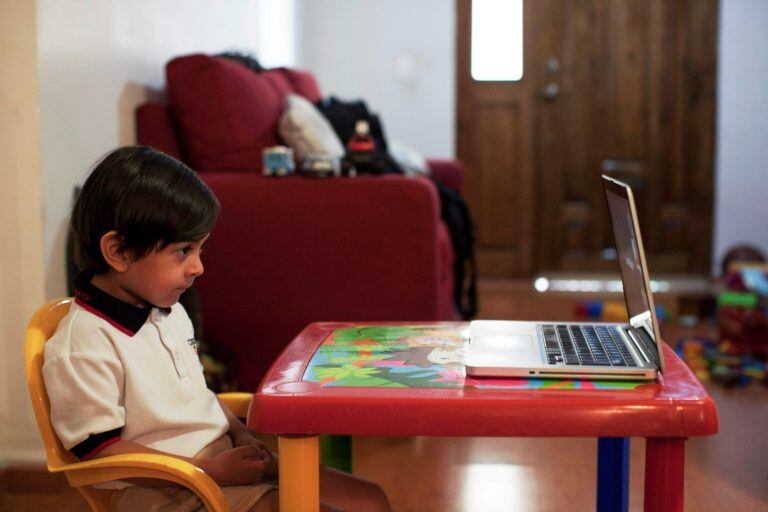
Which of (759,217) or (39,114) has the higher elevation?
(39,114)

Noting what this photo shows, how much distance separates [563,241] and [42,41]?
147 inches

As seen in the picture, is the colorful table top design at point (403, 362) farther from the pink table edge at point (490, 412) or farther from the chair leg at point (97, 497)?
the chair leg at point (97, 497)

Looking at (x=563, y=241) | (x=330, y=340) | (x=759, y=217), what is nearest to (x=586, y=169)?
(x=563, y=241)

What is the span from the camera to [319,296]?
98.6 inches

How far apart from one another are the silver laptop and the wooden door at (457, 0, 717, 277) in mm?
3737

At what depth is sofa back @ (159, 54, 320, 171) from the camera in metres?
2.66

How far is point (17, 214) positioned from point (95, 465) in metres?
1.11

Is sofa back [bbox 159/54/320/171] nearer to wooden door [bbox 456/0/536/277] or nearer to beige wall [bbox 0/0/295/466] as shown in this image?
beige wall [bbox 0/0/295/466]

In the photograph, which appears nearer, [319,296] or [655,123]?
[319,296]

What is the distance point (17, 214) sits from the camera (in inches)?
80.1

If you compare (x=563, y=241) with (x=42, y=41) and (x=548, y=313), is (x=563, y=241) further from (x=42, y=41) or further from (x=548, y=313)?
(x=42, y=41)

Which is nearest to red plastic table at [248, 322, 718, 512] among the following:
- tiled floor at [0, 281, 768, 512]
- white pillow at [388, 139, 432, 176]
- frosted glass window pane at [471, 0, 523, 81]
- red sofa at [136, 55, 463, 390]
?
tiled floor at [0, 281, 768, 512]

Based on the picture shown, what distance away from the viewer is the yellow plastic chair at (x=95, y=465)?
3.53 feet

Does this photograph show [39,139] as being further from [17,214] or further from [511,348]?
[511,348]
